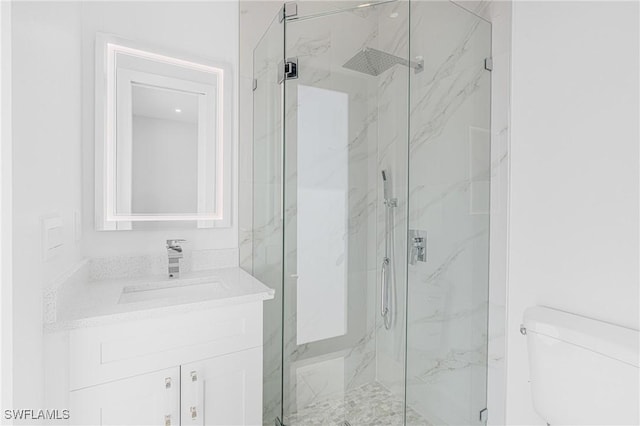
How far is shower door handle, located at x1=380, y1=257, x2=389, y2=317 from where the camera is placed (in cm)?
149

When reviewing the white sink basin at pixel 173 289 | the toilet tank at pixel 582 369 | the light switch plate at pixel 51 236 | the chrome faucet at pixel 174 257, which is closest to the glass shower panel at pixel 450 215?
the toilet tank at pixel 582 369

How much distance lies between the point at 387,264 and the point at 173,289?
972mm

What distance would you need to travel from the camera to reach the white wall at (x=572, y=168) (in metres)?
1.06

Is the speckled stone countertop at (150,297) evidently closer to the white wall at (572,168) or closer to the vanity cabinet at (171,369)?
the vanity cabinet at (171,369)

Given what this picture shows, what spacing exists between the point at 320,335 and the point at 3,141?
1.26 metres

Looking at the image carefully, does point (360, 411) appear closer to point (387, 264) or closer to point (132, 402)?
point (387, 264)

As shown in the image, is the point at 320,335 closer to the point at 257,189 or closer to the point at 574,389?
the point at 257,189

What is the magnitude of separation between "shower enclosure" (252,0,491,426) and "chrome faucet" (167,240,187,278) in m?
0.44

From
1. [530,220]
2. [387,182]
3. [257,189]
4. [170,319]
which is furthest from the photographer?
[257,189]

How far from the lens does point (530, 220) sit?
1.33 meters

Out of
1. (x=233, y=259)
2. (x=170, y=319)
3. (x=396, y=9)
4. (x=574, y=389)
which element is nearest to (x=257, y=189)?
(x=233, y=259)

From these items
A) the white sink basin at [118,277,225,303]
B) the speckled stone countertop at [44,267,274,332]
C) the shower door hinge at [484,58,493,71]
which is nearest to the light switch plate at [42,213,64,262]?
the speckled stone countertop at [44,267,274,332]

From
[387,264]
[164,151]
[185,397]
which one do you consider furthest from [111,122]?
[387,264]

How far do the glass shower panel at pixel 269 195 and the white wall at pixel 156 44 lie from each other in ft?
0.43
